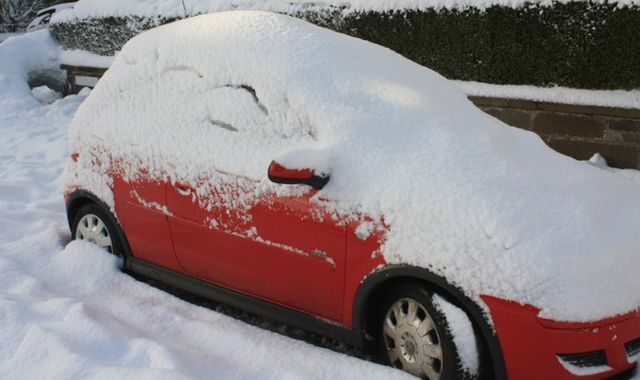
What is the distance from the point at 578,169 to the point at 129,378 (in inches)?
93.4

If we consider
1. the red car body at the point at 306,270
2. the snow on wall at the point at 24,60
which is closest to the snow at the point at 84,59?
the snow on wall at the point at 24,60

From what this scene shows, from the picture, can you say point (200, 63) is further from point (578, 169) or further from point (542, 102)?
point (542, 102)

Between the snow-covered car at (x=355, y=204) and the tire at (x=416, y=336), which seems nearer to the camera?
the snow-covered car at (x=355, y=204)

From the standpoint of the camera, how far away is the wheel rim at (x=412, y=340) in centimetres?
300

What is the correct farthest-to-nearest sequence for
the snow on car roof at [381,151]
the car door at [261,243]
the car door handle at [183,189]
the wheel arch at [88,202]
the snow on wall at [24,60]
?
1. the snow on wall at [24,60]
2. the wheel arch at [88,202]
3. the car door handle at [183,189]
4. the car door at [261,243]
5. the snow on car roof at [381,151]

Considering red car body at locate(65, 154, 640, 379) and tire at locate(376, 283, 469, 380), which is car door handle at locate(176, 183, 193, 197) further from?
tire at locate(376, 283, 469, 380)

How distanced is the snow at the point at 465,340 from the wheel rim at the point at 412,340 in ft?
0.34

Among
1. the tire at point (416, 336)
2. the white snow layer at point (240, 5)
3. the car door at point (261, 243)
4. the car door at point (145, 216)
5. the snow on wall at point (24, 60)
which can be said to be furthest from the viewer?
the snow on wall at point (24, 60)

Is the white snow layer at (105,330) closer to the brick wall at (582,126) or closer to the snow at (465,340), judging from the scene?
the snow at (465,340)

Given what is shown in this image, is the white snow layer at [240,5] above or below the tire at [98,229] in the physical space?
above

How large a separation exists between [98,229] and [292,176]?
1881 millimetres

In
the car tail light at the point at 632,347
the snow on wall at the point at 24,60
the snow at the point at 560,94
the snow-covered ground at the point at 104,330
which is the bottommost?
the snow on wall at the point at 24,60

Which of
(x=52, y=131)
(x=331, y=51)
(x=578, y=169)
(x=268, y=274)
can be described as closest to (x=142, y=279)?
(x=268, y=274)

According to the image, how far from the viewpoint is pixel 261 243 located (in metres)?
3.47
